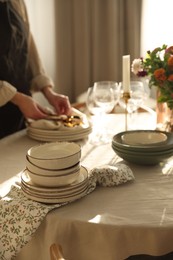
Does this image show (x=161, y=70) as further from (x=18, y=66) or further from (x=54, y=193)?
(x=18, y=66)

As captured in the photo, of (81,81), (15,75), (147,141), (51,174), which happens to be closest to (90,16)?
(81,81)

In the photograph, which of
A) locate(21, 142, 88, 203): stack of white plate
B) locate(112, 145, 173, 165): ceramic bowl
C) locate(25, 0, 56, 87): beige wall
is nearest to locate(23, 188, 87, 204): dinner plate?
locate(21, 142, 88, 203): stack of white plate

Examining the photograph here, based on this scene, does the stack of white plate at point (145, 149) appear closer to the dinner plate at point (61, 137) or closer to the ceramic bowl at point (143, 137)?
the ceramic bowl at point (143, 137)

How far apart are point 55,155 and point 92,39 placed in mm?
2166

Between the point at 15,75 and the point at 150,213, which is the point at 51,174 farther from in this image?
the point at 15,75

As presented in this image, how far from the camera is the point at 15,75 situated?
2127mm

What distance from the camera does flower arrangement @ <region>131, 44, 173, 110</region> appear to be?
1523 millimetres

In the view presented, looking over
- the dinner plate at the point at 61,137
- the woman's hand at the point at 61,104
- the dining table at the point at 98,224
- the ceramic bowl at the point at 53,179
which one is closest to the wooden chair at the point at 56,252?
the dining table at the point at 98,224

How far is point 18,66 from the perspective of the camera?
7.07 feet

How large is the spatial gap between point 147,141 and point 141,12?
1.83m

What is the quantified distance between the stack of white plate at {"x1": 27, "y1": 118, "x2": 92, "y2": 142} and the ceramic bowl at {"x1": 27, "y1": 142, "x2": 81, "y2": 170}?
38 centimetres

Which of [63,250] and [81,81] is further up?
[63,250]

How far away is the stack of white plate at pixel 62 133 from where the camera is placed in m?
1.68

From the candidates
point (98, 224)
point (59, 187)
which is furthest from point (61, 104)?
point (98, 224)
